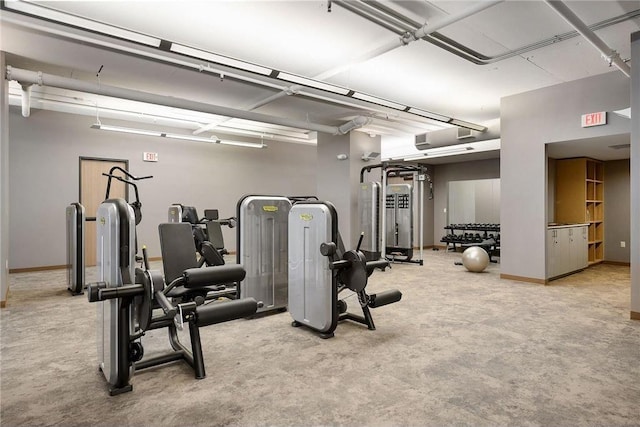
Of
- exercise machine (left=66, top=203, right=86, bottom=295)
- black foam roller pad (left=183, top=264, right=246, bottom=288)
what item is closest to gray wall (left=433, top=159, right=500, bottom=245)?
exercise machine (left=66, top=203, right=86, bottom=295)

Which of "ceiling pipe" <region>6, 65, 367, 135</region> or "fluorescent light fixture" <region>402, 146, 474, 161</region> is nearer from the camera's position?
"ceiling pipe" <region>6, 65, 367, 135</region>

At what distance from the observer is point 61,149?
7.17 metres

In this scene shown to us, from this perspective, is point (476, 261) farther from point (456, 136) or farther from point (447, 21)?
point (447, 21)

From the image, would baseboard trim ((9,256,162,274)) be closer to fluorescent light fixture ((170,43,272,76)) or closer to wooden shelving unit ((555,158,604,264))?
fluorescent light fixture ((170,43,272,76))

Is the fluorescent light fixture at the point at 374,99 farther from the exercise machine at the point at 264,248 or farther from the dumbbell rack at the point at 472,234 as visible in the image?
the dumbbell rack at the point at 472,234

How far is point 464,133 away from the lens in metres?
7.31

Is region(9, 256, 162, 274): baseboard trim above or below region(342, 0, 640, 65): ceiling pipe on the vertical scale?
below

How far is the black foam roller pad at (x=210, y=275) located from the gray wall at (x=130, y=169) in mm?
6389

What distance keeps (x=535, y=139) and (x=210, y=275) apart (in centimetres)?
552

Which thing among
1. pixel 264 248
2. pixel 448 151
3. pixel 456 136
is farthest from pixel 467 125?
pixel 264 248

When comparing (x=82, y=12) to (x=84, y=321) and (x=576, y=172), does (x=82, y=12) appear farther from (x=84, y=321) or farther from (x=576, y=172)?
(x=576, y=172)

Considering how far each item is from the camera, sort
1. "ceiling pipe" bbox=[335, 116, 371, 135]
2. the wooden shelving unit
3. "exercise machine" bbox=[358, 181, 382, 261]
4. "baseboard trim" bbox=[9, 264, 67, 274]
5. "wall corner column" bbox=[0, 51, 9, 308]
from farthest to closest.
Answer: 1. "exercise machine" bbox=[358, 181, 382, 261]
2. the wooden shelving unit
3. "ceiling pipe" bbox=[335, 116, 371, 135]
4. "baseboard trim" bbox=[9, 264, 67, 274]
5. "wall corner column" bbox=[0, 51, 9, 308]

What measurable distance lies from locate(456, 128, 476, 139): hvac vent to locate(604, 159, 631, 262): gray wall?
3.35 meters

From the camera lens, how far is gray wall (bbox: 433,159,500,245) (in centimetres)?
1007
